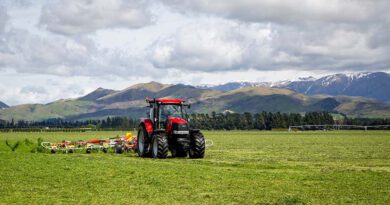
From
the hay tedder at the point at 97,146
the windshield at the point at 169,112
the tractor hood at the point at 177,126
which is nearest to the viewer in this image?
the tractor hood at the point at 177,126

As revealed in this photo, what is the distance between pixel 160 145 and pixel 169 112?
3013 mm

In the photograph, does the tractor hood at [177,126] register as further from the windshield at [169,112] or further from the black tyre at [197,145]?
the windshield at [169,112]

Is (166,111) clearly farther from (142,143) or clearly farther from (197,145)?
(197,145)

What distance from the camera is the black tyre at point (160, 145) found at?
32.9 m

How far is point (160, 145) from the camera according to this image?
1292 inches

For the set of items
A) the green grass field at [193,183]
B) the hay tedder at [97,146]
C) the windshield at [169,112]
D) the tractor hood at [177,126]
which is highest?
the windshield at [169,112]

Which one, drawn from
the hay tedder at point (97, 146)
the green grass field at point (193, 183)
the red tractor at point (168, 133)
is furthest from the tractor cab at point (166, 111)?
the green grass field at point (193, 183)

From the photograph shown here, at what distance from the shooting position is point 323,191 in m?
18.0

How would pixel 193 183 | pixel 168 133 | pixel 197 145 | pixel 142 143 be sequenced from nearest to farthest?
1. pixel 193 183
2. pixel 197 145
3. pixel 168 133
4. pixel 142 143

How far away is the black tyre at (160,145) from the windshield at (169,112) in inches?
66.7

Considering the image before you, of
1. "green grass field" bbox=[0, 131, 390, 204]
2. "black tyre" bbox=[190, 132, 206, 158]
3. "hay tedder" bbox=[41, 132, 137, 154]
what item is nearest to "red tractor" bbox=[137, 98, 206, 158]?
"black tyre" bbox=[190, 132, 206, 158]

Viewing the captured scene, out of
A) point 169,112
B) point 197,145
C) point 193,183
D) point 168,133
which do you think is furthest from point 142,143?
point 193,183

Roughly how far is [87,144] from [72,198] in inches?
1026

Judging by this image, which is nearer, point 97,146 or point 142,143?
point 142,143
